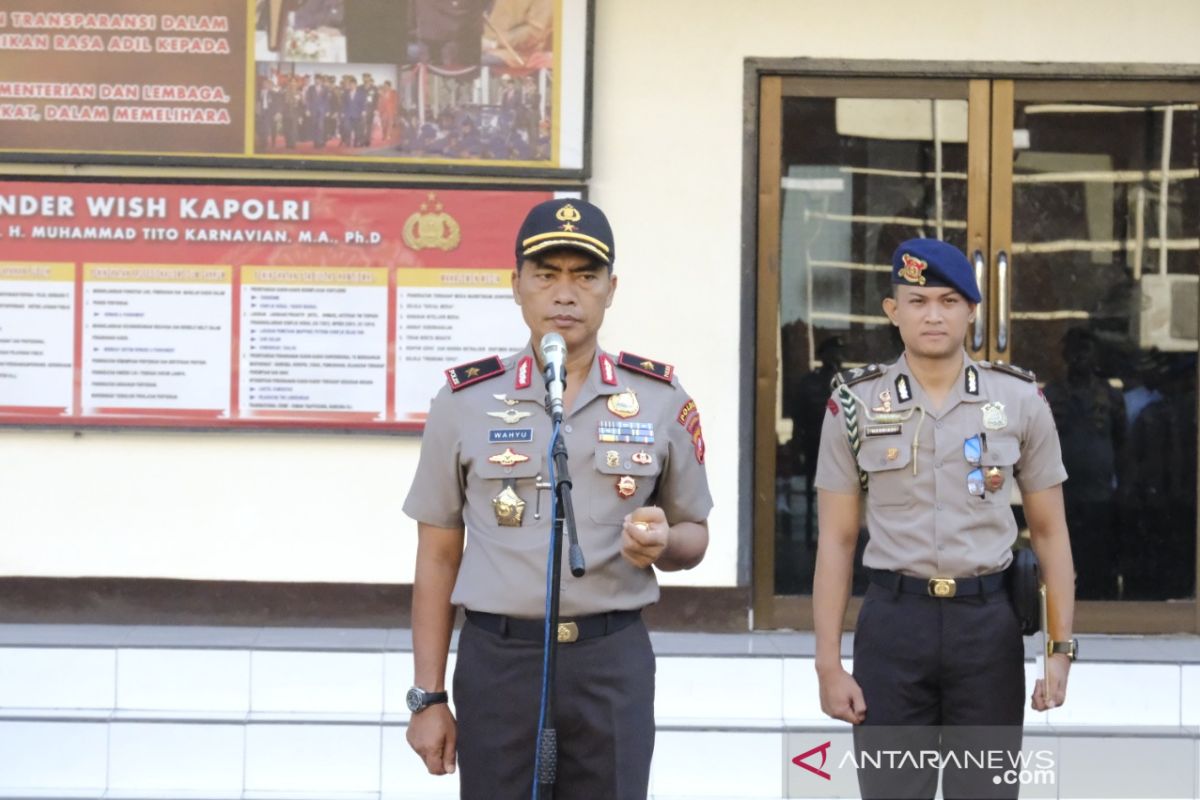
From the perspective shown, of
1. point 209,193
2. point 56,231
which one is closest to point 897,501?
point 209,193

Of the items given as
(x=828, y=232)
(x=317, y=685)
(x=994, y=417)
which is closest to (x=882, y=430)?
(x=994, y=417)

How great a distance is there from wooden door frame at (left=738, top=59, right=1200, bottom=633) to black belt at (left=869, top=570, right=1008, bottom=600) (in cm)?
243

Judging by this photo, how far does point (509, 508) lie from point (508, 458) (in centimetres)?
11

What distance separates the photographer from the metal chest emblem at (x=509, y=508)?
10.7ft

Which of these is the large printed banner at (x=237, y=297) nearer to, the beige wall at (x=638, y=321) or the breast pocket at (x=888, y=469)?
the beige wall at (x=638, y=321)

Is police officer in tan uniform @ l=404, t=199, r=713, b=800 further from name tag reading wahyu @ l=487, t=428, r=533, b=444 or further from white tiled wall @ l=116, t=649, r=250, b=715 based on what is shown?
white tiled wall @ l=116, t=649, r=250, b=715

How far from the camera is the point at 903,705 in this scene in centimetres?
393

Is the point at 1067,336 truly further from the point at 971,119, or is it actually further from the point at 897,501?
the point at 897,501

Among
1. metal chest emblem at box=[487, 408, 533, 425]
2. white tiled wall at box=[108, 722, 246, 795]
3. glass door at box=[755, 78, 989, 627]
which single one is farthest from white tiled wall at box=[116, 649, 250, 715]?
metal chest emblem at box=[487, 408, 533, 425]

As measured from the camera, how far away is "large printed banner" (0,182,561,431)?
6324 mm

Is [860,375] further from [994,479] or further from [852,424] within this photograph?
[994,479]

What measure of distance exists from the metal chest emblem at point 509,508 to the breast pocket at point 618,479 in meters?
0.15

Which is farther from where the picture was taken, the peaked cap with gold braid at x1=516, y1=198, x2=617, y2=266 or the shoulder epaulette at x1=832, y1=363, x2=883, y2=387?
the shoulder epaulette at x1=832, y1=363, x2=883, y2=387

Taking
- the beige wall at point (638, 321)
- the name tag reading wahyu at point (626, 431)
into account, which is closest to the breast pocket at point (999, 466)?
the name tag reading wahyu at point (626, 431)
